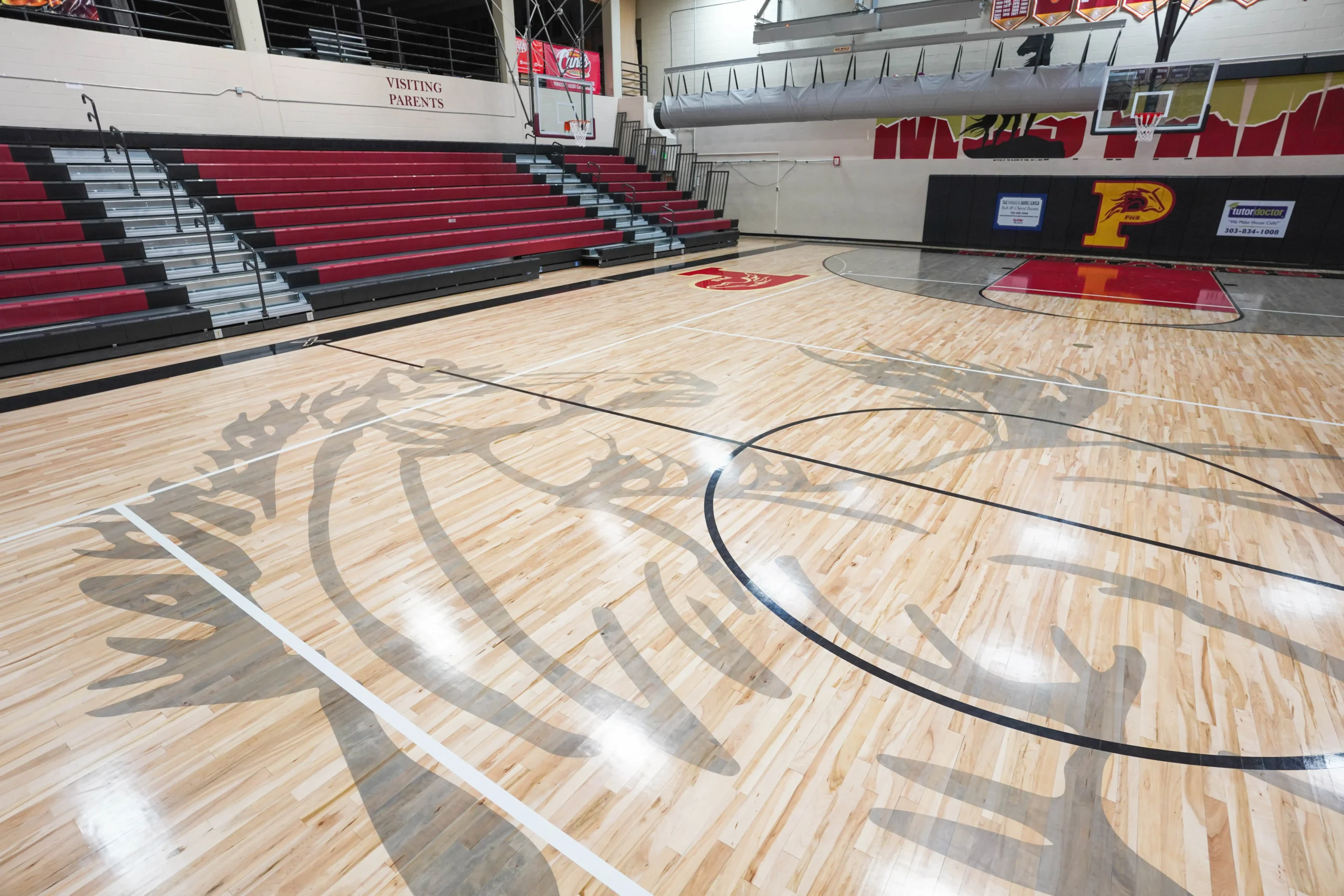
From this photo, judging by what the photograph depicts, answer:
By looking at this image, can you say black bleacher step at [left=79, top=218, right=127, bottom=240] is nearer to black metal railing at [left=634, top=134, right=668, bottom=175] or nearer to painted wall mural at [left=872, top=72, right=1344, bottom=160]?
black metal railing at [left=634, top=134, right=668, bottom=175]

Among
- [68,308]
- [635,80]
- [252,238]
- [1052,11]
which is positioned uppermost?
[1052,11]

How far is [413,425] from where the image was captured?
12.7ft

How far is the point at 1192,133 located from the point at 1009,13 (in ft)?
10.5

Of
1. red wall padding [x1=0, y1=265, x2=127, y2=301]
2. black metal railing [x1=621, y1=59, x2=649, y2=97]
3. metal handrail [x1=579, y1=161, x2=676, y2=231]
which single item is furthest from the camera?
black metal railing [x1=621, y1=59, x2=649, y2=97]

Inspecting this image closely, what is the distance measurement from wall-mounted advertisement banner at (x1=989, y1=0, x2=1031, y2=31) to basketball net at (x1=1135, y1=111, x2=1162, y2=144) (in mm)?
2767

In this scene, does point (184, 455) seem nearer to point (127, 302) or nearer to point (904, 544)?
point (127, 302)

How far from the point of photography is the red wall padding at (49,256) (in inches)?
214

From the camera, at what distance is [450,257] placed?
25.9 feet

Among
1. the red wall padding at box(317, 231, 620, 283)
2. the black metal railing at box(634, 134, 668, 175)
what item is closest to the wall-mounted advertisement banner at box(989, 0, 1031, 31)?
the black metal railing at box(634, 134, 668, 175)

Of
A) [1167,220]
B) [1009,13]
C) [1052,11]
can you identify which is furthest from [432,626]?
[1052,11]

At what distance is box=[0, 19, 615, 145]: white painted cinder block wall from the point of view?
22.7 ft

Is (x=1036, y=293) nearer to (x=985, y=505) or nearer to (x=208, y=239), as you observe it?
(x=985, y=505)

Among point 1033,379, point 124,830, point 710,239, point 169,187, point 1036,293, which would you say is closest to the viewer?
point 124,830

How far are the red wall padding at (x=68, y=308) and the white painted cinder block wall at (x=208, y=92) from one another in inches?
125
